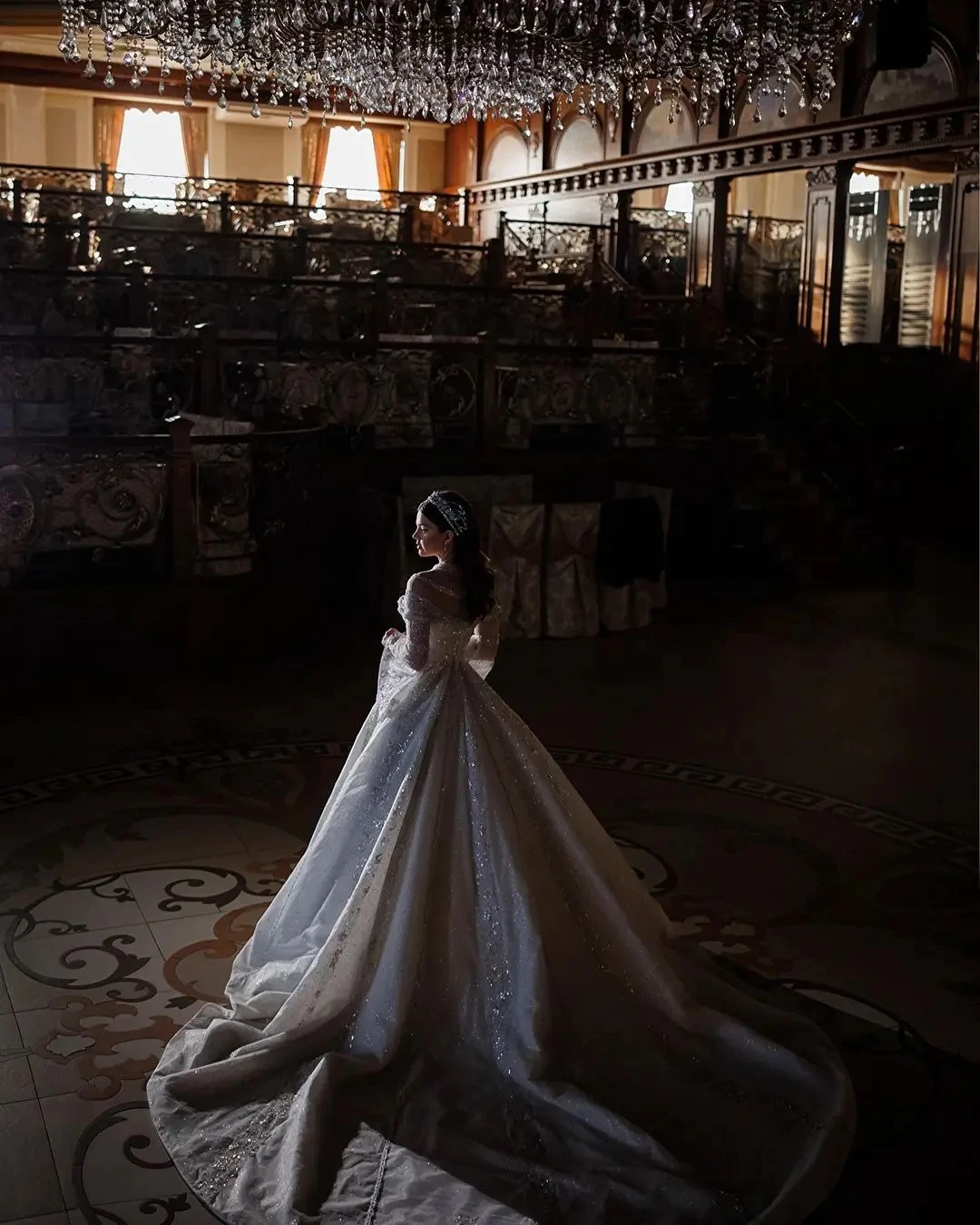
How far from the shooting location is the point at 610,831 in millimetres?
4906

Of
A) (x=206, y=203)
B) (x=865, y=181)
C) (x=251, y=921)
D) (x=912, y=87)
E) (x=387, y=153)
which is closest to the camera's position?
(x=251, y=921)

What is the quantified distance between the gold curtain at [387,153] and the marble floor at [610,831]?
13.6 metres

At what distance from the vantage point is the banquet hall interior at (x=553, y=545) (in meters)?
3.76

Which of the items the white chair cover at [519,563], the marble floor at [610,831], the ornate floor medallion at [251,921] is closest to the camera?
the ornate floor medallion at [251,921]

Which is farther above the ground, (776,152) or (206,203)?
(776,152)

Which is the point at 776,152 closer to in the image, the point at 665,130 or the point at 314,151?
the point at 665,130

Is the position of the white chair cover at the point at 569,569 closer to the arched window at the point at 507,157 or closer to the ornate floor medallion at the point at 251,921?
the ornate floor medallion at the point at 251,921

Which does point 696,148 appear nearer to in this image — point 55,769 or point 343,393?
point 343,393

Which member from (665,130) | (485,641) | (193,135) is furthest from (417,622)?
(193,135)

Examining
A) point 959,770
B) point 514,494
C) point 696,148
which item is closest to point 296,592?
point 514,494

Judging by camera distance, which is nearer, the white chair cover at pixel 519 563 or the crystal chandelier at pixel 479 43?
the crystal chandelier at pixel 479 43

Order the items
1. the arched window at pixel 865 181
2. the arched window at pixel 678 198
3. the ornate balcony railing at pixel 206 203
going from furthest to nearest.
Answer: the arched window at pixel 678 198 → the arched window at pixel 865 181 → the ornate balcony railing at pixel 206 203

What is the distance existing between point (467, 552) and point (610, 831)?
6.17ft

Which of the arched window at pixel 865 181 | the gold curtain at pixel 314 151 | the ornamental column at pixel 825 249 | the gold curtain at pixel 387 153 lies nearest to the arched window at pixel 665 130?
the ornamental column at pixel 825 249
